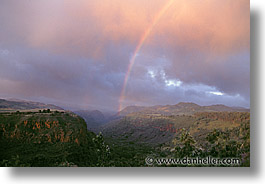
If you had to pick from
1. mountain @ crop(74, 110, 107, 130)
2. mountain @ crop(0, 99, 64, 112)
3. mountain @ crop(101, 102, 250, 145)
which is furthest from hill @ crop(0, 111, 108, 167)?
mountain @ crop(101, 102, 250, 145)

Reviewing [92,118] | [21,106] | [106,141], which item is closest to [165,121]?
[106,141]

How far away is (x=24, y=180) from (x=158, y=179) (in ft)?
15.4

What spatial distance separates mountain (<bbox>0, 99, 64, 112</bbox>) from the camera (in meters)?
5.20

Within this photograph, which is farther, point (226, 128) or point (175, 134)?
point (175, 134)

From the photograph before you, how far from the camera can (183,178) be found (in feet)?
14.3

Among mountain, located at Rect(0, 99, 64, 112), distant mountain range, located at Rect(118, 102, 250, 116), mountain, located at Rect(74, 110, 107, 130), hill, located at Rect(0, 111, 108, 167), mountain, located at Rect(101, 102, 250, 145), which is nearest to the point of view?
hill, located at Rect(0, 111, 108, 167)

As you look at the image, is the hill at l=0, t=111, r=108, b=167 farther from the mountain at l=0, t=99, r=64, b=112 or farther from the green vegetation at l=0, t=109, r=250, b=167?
the mountain at l=0, t=99, r=64, b=112

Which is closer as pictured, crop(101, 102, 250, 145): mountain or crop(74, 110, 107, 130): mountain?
crop(101, 102, 250, 145): mountain

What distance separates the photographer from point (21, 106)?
217 inches

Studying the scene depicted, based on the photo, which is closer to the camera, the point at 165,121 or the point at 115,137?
the point at 115,137

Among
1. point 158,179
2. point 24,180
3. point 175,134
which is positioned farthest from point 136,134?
point 24,180

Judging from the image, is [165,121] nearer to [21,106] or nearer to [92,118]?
[92,118]

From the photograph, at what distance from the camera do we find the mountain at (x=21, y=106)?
17.1 feet

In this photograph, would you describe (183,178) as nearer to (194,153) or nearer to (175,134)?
(194,153)
